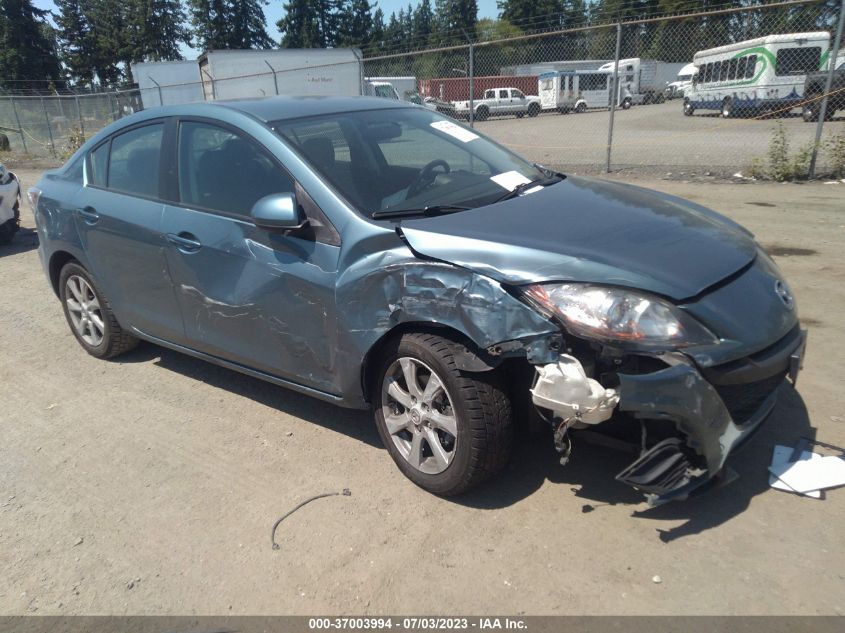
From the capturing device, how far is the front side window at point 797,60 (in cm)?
1845

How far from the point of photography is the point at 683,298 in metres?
2.63

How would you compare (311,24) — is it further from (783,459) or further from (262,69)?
(783,459)

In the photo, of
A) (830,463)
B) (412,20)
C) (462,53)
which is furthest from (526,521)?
(412,20)

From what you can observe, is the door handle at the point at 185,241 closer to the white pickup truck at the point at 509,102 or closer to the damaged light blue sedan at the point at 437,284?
the damaged light blue sedan at the point at 437,284

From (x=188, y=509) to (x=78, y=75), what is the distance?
75.3 metres

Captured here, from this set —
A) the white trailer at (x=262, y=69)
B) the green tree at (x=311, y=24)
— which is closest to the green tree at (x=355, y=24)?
the green tree at (x=311, y=24)

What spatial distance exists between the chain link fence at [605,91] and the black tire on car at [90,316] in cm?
848

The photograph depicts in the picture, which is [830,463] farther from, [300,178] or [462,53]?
[462,53]

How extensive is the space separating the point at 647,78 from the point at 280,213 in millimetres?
44695

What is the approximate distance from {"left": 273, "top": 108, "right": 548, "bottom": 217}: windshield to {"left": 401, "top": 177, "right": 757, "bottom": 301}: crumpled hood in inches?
11.0

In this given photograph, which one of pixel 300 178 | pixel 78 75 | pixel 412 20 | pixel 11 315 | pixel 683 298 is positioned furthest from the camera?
pixel 412 20

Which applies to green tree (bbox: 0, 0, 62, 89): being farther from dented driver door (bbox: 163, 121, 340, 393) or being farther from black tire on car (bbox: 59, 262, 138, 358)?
dented driver door (bbox: 163, 121, 340, 393)

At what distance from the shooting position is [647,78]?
42.8 m

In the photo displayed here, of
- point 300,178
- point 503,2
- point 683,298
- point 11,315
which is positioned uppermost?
point 503,2
